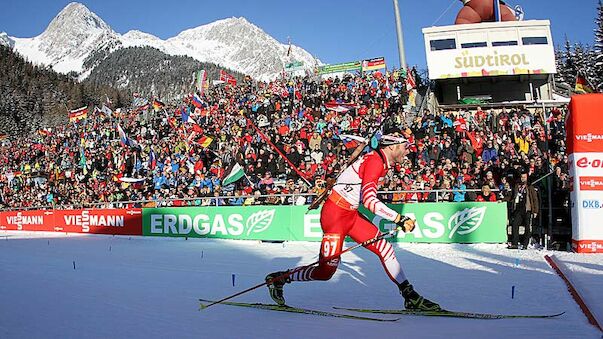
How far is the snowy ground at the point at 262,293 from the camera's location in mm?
5180

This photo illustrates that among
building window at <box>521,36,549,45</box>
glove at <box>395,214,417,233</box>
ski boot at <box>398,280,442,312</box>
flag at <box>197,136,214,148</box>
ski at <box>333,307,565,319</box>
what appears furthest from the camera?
building window at <box>521,36,549,45</box>

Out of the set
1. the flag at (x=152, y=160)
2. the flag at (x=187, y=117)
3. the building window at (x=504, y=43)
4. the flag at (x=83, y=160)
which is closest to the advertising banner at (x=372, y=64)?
the building window at (x=504, y=43)

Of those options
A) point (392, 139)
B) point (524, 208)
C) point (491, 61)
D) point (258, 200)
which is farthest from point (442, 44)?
point (392, 139)

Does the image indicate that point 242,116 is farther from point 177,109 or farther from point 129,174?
point 177,109

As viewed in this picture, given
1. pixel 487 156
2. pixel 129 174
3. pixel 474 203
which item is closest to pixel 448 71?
pixel 487 156

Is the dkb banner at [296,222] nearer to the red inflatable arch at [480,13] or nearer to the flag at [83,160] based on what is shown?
the flag at [83,160]

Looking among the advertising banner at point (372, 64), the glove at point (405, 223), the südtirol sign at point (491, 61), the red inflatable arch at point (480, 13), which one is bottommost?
the glove at point (405, 223)

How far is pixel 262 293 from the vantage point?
745cm

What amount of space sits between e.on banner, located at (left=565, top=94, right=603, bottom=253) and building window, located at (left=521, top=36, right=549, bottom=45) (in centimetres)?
1739

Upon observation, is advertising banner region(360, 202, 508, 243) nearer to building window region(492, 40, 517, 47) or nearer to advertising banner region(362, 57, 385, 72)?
building window region(492, 40, 517, 47)

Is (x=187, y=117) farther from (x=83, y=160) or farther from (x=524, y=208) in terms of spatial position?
(x=524, y=208)

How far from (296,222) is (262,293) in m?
8.25

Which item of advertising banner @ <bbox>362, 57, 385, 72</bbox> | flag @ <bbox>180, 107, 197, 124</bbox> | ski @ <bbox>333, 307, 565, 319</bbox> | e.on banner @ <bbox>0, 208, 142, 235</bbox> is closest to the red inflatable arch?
advertising banner @ <bbox>362, 57, 385, 72</bbox>

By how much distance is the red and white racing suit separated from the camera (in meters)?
5.80
